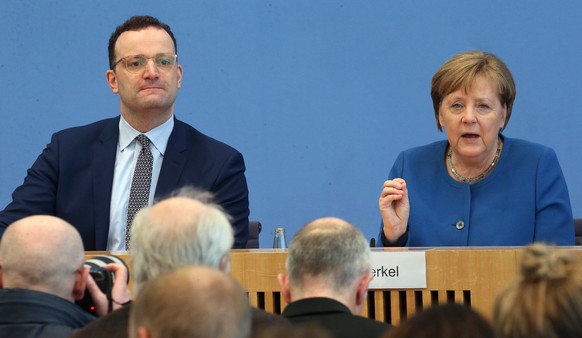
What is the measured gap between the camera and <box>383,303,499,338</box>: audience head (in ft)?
5.00

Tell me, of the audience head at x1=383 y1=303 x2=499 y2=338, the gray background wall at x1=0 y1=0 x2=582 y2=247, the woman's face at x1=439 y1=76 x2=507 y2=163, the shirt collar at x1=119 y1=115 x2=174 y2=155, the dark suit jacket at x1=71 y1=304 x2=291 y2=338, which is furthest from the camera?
the gray background wall at x1=0 y1=0 x2=582 y2=247

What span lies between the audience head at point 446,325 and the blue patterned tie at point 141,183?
2.37m

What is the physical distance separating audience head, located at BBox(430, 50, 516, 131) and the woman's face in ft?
0.06

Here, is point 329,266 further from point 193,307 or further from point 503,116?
point 503,116

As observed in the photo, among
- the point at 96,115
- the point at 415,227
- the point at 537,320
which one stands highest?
the point at 96,115

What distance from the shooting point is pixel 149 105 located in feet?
12.9

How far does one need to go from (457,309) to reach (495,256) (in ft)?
5.35

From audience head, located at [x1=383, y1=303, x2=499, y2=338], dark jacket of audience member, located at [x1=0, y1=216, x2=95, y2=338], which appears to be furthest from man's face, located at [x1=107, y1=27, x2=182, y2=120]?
audience head, located at [x1=383, y1=303, x2=499, y2=338]

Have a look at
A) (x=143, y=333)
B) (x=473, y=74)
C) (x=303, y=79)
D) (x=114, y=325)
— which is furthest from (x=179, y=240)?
(x=303, y=79)

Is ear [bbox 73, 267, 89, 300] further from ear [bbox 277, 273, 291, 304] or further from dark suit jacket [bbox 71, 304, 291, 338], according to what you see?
ear [bbox 277, 273, 291, 304]

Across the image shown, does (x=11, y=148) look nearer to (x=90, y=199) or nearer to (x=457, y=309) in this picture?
(x=90, y=199)

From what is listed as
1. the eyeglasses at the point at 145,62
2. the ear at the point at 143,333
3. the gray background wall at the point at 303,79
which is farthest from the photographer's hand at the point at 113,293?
the gray background wall at the point at 303,79

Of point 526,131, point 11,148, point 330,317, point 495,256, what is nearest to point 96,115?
point 11,148

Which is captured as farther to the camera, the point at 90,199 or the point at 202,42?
the point at 202,42
